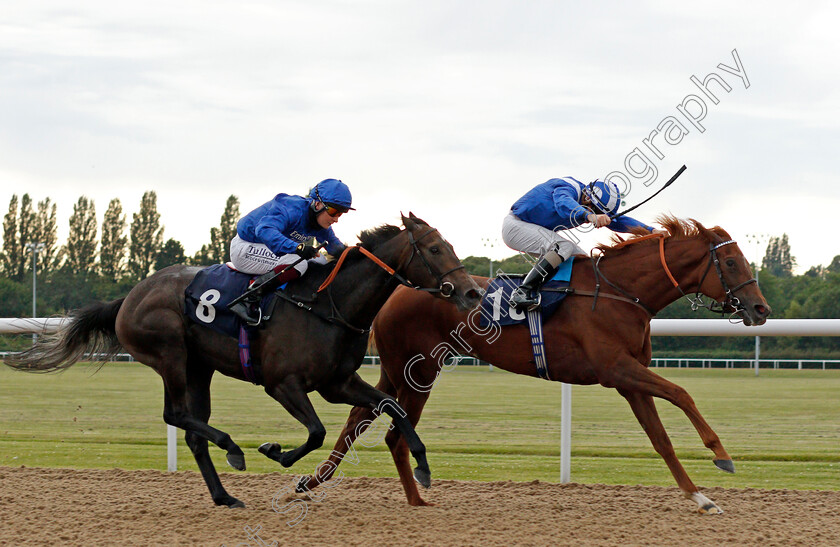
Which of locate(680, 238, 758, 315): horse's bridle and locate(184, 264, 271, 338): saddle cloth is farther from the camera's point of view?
locate(184, 264, 271, 338): saddle cloth

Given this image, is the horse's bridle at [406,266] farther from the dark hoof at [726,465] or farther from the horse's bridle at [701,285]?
the dark hoof at [726,465]

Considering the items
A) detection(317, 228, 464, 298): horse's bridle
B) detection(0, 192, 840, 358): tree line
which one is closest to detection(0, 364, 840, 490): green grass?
detection(317, 228, 464, 298): horse's bridle

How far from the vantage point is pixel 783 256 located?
71312 millimetres

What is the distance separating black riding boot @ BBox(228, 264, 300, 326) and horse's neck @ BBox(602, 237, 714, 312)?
5.89ft

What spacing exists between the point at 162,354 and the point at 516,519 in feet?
7.06

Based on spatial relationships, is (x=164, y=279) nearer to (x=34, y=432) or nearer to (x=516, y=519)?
(x=516, y=519)

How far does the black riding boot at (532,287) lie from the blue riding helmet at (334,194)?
1059 millimetres

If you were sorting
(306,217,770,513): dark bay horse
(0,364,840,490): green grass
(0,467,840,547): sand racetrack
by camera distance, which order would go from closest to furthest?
1. (0,467,840,547): sand racetrack
2. (306,217,770,513): dark bay horse
3. (0,364,840,490): green grass

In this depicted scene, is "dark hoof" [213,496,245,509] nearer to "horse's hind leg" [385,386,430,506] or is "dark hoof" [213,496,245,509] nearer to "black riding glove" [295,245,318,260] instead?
"horse's hind leg" [385,386,430,506]

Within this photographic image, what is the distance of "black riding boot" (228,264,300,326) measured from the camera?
4754mm

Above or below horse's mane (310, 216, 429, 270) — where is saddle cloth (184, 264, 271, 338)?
below

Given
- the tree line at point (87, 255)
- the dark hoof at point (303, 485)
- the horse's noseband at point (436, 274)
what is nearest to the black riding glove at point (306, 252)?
the horse's noseband at point (436, 274)

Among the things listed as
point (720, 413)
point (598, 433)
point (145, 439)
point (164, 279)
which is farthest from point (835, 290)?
point (164, 279)

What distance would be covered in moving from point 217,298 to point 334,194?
86 centimetres
